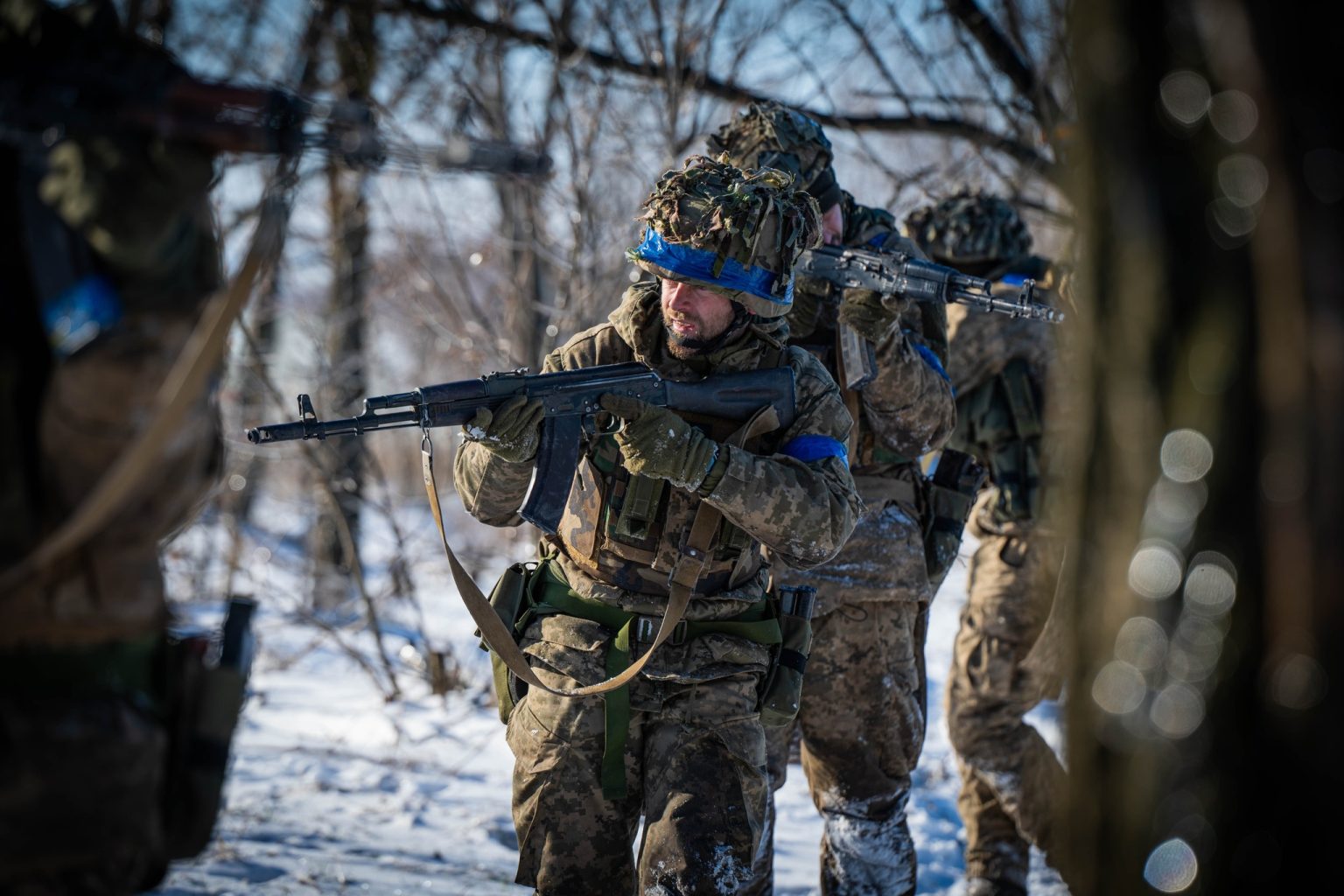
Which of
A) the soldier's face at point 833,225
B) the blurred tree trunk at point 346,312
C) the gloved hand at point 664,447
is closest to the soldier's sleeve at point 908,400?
the soldier's face at point 833,225

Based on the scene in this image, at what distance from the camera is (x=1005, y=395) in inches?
205

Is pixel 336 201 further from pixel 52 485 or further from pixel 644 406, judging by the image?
pixel 52 485

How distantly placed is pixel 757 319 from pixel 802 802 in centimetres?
300

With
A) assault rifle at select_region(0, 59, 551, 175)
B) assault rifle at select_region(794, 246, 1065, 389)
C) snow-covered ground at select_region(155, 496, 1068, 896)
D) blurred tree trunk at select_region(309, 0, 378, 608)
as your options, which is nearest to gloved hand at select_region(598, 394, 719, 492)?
assault rifle at select_region(0, 59, 551, 175)

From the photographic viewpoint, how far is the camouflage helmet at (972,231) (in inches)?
203

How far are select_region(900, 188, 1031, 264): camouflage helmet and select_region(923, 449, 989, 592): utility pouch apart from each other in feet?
3.30

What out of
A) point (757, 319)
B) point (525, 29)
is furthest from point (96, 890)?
point (525, 29)

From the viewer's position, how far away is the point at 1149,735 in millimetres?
1722

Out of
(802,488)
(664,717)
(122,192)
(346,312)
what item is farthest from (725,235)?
(346,312)

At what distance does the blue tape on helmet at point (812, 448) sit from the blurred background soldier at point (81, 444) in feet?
5.51

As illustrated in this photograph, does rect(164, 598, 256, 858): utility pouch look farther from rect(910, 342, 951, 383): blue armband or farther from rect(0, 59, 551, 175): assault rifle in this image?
rect(910, 342, 951, 383): blue armband

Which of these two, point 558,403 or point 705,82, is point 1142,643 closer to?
point 558,403

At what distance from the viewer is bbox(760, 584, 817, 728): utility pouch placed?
130 inches

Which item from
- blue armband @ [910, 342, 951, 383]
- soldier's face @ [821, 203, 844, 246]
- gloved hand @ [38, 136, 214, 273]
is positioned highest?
soldier's face @ [821, 203, 844, 246]
